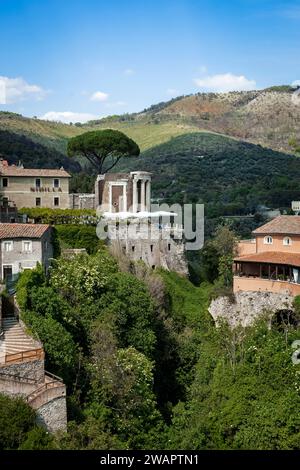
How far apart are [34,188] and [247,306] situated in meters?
19.6

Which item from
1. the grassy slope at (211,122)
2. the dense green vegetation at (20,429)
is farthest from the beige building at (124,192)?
the grassy slope at (211,122)

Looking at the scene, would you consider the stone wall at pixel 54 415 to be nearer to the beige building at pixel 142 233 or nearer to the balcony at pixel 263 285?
the balcony at pixel 263 285

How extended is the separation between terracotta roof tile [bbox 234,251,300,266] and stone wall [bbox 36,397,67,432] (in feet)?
66.4

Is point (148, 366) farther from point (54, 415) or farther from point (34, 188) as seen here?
point (34, 188)

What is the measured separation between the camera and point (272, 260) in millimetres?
42531

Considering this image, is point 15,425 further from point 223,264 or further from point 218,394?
point 223,264

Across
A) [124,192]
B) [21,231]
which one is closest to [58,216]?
[124,192]

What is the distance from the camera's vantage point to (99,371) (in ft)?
102

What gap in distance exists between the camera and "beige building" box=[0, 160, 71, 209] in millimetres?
50500

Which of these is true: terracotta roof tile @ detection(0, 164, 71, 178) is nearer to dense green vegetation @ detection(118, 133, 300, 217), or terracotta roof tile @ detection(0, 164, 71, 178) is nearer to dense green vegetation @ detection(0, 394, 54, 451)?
dense green vegetation @ detection(0, 394, 54, 451)

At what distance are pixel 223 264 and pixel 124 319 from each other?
12356mm

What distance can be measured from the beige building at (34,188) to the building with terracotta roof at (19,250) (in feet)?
40.4

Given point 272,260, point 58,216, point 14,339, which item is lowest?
point 14,339

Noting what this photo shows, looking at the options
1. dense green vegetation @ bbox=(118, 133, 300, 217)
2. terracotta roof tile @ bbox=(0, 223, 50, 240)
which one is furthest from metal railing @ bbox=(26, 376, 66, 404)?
dense green vegetation @ bbox=(118, 133, 300, 217)
